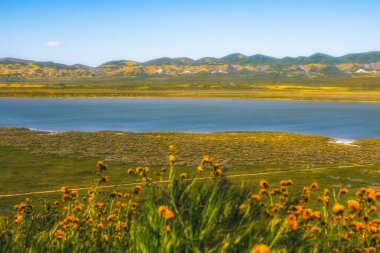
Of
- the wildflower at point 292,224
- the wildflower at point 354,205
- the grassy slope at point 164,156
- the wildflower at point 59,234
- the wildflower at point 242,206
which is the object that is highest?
the wildflower at point 354,205

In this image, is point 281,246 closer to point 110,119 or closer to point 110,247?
point 110,247

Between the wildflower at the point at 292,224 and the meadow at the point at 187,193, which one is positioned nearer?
the wildflower at the point at 292,224

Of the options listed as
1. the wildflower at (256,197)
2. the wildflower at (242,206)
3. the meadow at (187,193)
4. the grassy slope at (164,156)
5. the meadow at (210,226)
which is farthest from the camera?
the grassy slope at (164,156)

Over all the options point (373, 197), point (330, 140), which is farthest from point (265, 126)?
point (373, 197)

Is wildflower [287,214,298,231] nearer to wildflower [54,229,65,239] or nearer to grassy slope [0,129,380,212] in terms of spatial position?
wildflower [54,229,65,239]

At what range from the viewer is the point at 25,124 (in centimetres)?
7894

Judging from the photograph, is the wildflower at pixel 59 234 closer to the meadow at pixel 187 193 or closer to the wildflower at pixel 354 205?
the meadow at pixel 187 193

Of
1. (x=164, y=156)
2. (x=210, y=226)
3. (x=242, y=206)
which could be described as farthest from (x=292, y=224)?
(x=164, y=156)

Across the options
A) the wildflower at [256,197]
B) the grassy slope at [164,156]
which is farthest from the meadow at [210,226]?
the grassy slope at [164,156]

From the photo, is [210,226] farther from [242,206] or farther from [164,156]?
[164,156]

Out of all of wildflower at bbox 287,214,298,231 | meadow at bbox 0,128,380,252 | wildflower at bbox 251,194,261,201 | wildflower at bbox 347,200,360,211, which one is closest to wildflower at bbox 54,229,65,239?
meadow at bbox 0,128,380,252

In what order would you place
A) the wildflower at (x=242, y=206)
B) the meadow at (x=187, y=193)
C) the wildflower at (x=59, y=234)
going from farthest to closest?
the wildflower at (x=59, y=234) < the wildflower at (x=242, y=206) < the meadow at (x=187, y=193)

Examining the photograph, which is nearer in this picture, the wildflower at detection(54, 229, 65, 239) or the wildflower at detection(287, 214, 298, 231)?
the wildflower at detection(287, 214, 298, 231)

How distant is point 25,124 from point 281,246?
8011 cm
